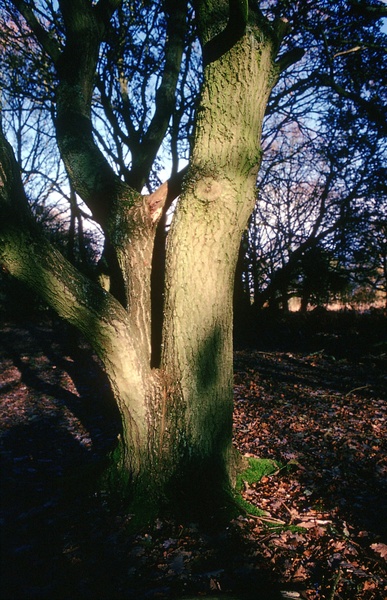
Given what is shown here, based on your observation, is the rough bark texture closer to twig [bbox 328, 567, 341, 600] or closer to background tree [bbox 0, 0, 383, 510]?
background tree [bbox 0, 0, 383, 510]

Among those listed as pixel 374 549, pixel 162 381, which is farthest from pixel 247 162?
pixel 374 549

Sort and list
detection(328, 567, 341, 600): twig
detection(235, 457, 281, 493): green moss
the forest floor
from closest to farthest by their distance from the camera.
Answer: detection(328, 567, 341, 600): twig, the forest floor, detection(235, 457, 281, 493): green moss

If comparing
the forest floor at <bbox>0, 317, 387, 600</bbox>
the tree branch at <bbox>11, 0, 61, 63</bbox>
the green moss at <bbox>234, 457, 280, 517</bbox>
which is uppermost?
the tree branch at <bbox>11, 0, 61, 63</bbox>

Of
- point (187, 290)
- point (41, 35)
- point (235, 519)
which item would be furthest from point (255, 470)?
point (41, 35)

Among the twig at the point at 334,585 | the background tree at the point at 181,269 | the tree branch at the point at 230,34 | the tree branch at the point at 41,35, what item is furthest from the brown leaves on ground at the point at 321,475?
the tree branch at the point at 41,35

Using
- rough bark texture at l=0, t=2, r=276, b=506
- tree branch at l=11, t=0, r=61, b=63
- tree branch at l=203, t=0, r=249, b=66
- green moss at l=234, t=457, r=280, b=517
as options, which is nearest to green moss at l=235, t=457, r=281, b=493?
green moss at l=234, t=457, r=280, b=517

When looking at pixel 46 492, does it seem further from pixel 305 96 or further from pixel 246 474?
pixel 305 96

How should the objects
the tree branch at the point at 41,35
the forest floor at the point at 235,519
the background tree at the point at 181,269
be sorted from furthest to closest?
the tree branch at the point at 41,35 < the background tree at the point at 181,269 < the forest floor at the point at 235,519

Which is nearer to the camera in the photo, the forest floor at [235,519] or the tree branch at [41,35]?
the forest floor at [235,519]

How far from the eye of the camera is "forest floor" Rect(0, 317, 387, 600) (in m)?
2.44

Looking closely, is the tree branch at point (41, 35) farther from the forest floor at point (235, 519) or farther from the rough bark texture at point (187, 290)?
the forest floor at point (235, 519)

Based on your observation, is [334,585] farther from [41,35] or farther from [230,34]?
[41,35]

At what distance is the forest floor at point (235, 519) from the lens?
2436 millimetres

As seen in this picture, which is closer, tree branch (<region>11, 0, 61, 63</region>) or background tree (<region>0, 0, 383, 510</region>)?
background tree (<region>0, 0, 383, 510</region>)
